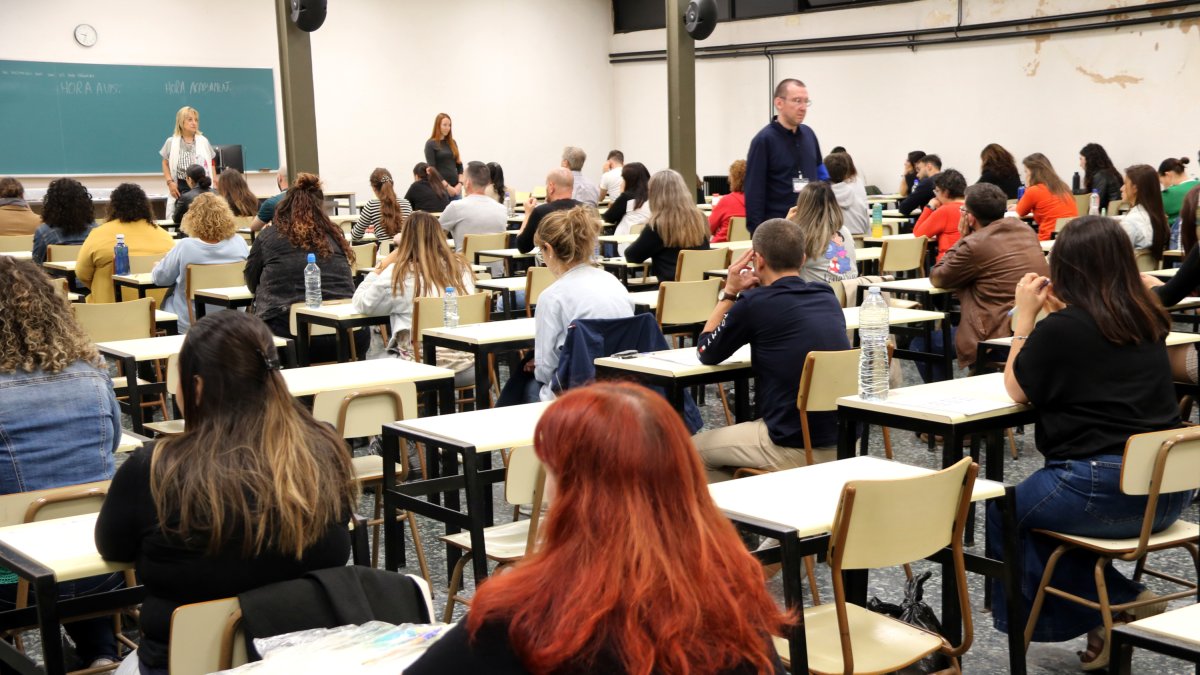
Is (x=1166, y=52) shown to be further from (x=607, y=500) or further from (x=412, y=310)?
(x=607, y=500)

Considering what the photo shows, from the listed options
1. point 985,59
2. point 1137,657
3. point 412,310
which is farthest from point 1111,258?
point 985,59

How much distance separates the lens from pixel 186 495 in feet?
7.34

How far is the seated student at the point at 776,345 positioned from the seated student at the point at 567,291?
543 millimetres

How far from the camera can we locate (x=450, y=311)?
553 cm

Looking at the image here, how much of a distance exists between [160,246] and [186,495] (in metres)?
5.72

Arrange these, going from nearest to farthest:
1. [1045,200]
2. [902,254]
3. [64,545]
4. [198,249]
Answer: [64,545] → [198,249] → [902,254] → [1045,200]

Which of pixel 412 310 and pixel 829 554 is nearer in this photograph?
pixel 829 554

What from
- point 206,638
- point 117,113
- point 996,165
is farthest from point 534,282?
point 117,113

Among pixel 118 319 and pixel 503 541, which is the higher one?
pixel 118 319

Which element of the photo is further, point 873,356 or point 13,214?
point 13,214

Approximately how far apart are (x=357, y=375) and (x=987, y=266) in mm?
2991

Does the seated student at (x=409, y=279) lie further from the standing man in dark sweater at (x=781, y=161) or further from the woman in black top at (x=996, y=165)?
the woman in black top at (x=996, y=165)

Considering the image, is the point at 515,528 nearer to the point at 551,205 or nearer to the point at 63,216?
the point at 551,205

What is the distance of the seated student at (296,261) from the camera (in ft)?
20.2
